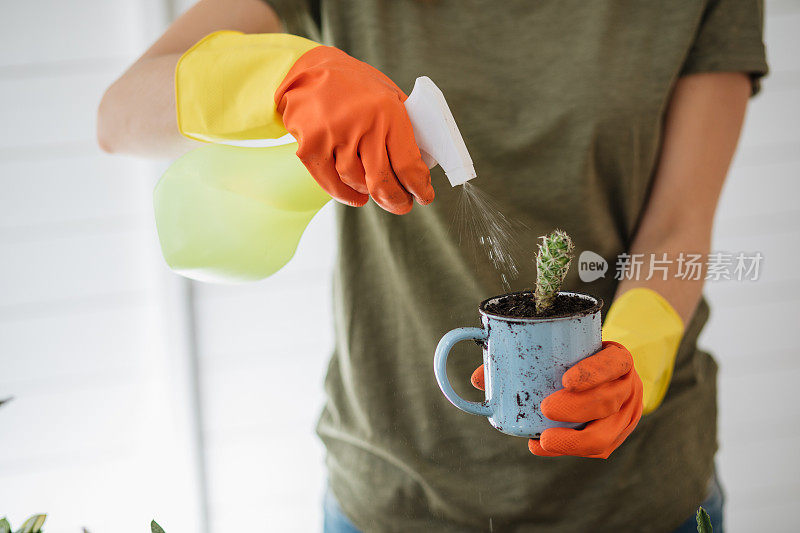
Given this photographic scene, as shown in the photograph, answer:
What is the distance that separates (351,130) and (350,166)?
0.03 metres

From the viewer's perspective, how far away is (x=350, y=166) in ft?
1.88

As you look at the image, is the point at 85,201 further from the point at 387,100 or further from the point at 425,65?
the point at 387,100

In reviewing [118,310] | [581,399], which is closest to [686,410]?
[581,399]

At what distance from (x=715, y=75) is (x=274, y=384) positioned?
108 cm

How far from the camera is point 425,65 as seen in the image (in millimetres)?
854

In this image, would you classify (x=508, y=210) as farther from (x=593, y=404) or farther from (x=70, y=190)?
(x=70, y=190)

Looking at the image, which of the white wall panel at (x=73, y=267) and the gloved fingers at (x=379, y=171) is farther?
the white wall panel at (x=73, y=267)

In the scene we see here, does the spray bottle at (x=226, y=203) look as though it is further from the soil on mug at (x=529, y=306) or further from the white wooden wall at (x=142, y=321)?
the white wooden wall at (x=142, y=321)

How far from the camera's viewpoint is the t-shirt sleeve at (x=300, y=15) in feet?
2.76

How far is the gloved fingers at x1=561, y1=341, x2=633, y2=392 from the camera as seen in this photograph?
0.56 metres

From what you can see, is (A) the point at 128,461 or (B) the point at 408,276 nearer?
(B) the point at 408,276

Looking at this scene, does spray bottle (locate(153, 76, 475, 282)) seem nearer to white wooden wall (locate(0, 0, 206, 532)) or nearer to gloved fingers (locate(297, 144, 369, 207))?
gloved fingers (locate(297, 144, 369, 207))

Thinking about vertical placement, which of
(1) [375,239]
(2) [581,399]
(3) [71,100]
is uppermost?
(3) [71,100]

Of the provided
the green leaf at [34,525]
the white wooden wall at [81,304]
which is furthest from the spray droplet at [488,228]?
the white wooden wall at [81,304]
